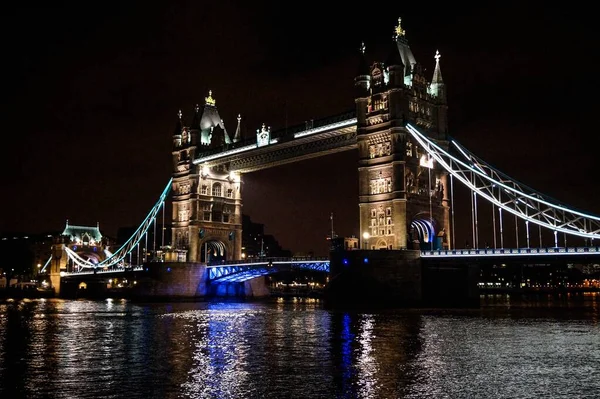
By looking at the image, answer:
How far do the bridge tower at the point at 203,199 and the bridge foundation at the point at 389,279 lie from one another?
30.7 metres

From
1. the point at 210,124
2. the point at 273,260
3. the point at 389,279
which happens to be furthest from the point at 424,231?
the point at 210,124

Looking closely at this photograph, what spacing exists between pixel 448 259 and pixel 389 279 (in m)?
4.49

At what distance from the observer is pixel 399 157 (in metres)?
58.3

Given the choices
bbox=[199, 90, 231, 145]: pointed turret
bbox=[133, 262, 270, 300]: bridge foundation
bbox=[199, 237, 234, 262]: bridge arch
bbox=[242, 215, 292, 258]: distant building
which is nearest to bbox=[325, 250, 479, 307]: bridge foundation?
bbox=[133, 262, 270, 300]: bridge foundation

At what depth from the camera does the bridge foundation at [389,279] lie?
52.6 meters

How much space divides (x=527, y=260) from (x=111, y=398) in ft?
123

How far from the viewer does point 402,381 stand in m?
18.4

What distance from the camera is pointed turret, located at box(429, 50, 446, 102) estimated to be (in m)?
63.0

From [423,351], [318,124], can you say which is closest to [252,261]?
[318,124]

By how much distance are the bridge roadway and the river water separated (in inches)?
388

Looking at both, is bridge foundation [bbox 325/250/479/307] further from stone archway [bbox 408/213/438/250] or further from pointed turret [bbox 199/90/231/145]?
pointed turret [bbox 199/90/231/145]

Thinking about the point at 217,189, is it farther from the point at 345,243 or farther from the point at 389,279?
the point at 389,279

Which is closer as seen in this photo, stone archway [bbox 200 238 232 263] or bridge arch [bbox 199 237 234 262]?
bridge arch [bbox 199 237 234 262]

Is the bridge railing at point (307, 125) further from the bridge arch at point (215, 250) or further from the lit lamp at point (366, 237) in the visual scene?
the bridge arch at point (215, 250)
